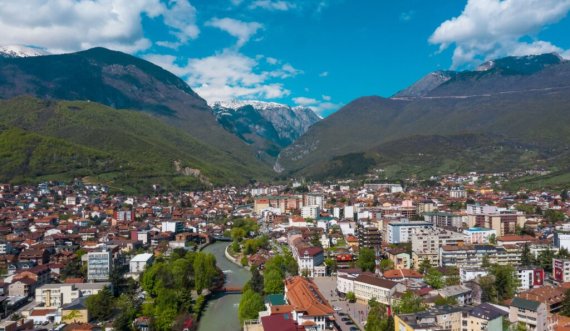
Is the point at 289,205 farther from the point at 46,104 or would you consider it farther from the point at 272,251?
the point at 46,104

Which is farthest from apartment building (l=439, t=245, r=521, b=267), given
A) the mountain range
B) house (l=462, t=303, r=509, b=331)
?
the mountain range

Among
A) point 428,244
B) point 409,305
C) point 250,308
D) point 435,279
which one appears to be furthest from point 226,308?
point 428,244

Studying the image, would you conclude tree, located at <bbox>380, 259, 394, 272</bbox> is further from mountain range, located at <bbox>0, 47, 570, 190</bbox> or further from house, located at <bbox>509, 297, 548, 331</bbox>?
mountain range, located at <bbox>0, 47, 570, 190</bbox>

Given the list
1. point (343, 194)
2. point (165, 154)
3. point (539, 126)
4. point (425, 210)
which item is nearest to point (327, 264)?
point (425, 210)

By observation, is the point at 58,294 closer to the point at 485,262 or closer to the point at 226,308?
the point at 226,308

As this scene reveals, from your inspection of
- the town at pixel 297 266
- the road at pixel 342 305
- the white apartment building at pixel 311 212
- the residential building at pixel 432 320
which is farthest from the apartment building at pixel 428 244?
the white apartment building at pixel 311 212
